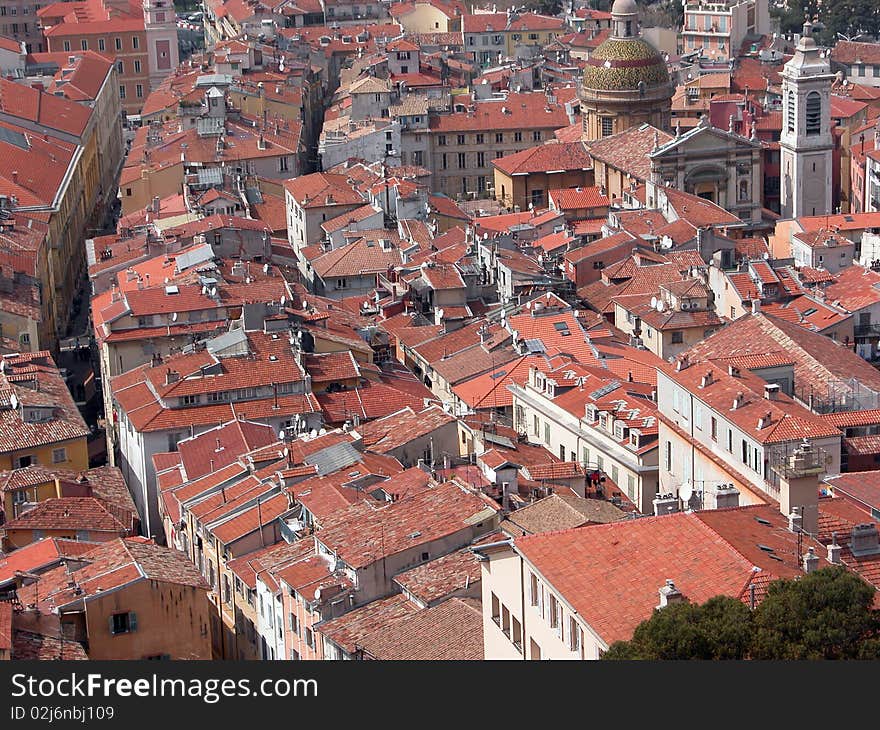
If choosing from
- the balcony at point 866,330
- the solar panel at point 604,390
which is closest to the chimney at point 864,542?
the solar panel at point 604,390

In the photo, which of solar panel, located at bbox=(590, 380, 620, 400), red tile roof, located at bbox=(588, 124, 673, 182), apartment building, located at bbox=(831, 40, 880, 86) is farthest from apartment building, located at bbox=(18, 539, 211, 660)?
apartment building, located at bbox=(831, 40, 880, 86)

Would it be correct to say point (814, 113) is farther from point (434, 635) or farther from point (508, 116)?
point (434, 635)

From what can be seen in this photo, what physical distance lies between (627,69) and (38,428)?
172ft

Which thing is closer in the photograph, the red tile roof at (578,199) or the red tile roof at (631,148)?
the red tile roof at (578,199)

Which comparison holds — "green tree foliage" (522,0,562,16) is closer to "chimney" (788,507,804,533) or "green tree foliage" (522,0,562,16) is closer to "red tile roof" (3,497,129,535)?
"red tile roof" (3,497,129,535)

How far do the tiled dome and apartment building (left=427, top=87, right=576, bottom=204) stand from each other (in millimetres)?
5648

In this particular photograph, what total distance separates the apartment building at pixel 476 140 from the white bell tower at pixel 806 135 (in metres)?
19.8

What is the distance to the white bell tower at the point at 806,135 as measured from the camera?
9444cm

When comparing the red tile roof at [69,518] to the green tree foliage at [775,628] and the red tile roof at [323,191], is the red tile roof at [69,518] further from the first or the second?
the red tile roof at [323,191]

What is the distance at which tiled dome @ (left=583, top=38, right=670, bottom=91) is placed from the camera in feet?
358

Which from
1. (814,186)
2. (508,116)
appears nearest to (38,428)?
(814,186)

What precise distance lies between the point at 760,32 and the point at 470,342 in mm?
85663

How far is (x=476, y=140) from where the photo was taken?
113 m

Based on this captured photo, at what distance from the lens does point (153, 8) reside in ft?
512
